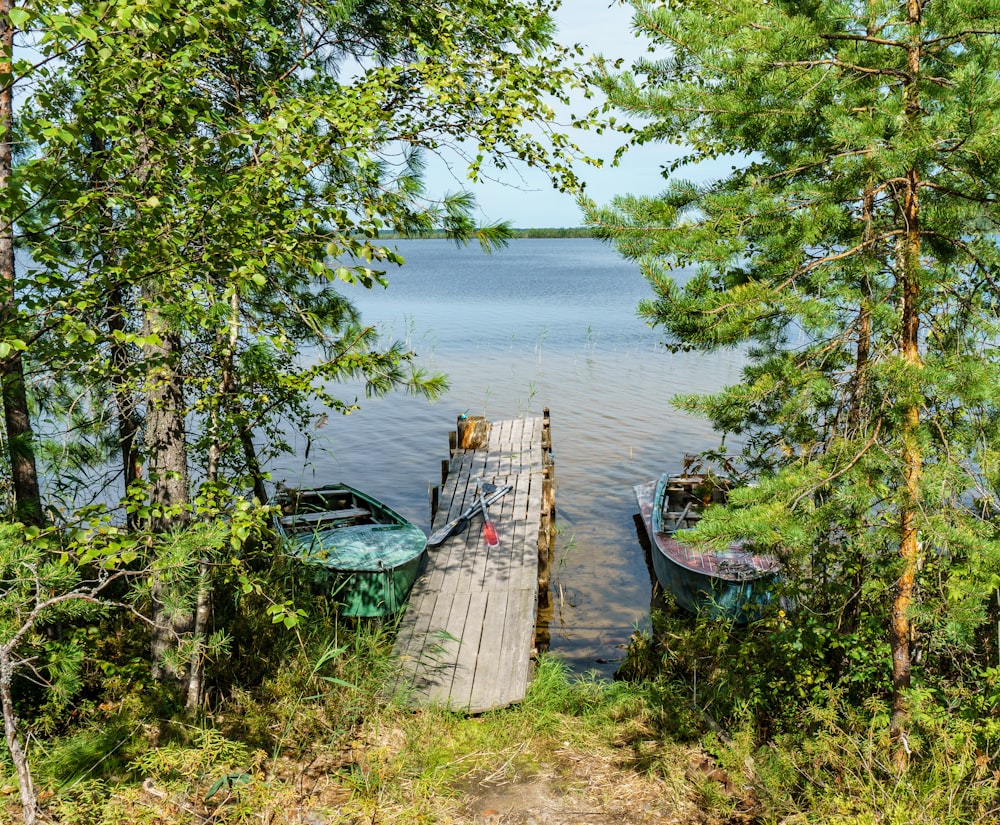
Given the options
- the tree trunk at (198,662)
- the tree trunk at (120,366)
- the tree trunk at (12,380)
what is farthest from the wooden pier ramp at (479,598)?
the tree trunk at (12,380)

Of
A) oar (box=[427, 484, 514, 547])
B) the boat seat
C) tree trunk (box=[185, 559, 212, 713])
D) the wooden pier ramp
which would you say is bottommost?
the wooden pier ramp

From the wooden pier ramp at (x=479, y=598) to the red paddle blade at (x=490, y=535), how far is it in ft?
0.28

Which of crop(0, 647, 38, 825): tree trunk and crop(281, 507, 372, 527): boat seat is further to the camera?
crop(281, 507, 372, 527): boat seat

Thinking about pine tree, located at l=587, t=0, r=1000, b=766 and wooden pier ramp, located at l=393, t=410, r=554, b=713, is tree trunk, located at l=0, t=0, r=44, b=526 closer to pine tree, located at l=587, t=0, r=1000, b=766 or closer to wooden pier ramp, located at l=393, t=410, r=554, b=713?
pine tree, located at l=587, t=0, r=1000, b=766

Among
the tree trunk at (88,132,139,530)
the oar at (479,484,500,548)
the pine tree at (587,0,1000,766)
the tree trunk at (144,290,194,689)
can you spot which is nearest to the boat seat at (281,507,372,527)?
the oar at (479,484,500,548)

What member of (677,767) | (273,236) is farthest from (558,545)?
(273,236)

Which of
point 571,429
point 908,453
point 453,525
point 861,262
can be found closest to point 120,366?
point 861,262

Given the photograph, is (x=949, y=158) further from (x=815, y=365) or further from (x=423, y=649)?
(x=423, y=649)

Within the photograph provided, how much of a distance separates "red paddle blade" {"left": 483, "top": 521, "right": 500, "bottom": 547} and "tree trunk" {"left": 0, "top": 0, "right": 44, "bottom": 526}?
5.70 metres

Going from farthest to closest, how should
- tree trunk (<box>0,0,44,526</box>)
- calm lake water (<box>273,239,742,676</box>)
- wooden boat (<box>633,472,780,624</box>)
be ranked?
calm lake water (<box>273,239,742,676</box>) → wooden boat (<box>633,472,780,624</box>) → tree trunk (<box>0,0,44,526</box>)

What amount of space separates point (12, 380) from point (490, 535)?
700 cm

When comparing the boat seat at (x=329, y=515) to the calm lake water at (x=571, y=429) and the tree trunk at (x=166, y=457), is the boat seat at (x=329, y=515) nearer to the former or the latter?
the calm lake water at (x=571, y=429)

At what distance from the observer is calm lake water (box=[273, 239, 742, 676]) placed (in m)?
10.9

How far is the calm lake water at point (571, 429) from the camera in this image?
10852 mm
